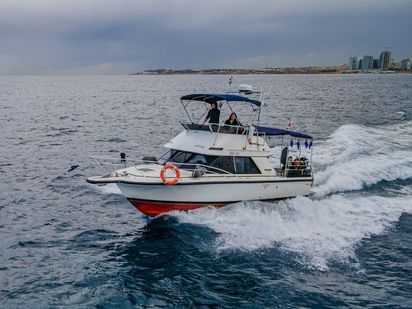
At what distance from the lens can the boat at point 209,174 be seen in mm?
15188

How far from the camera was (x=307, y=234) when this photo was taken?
14.9 meters

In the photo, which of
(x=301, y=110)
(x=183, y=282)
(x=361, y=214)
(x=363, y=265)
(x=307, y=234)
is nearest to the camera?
(x=183, y=282)

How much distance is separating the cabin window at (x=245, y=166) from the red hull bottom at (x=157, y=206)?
2314 millimetres

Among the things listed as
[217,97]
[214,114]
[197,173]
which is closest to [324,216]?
[197,173]

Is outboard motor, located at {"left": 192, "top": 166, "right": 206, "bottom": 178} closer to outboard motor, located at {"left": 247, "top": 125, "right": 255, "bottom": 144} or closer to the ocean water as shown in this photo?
the ocean water

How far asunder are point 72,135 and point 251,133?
2497 centimetres

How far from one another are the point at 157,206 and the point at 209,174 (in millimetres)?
2410

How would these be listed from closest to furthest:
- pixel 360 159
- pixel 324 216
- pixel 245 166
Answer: pixel 324 216
pixel 245 166
pixel 360 159

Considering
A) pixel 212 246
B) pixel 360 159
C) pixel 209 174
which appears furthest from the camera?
pixel 360 159

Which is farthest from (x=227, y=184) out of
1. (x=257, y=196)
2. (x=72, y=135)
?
(x=72, y=135)

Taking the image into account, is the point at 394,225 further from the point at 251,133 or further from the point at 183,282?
the point at 183,282

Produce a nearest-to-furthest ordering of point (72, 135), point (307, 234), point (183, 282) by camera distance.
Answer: point (183, 282) < point (307, 234) < point (72, 135)

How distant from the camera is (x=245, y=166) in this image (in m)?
17.0

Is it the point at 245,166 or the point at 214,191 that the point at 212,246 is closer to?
the point at 214,191
